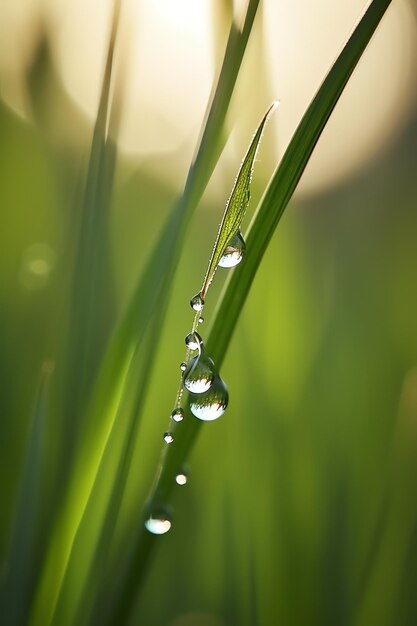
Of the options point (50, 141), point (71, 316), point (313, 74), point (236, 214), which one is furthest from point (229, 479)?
point (313, 74)

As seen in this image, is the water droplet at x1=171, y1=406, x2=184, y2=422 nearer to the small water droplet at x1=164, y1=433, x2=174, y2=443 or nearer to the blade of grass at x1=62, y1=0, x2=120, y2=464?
the small water droplet at x1=164, y1=433, x2=174, y2=443

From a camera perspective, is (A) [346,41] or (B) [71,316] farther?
(B) [71,316]

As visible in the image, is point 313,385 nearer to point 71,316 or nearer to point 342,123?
point 71,316

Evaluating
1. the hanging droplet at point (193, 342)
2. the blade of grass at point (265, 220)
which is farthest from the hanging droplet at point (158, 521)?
the hanging droplet at point (193, 342)

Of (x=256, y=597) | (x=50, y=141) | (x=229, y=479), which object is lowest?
(x=256, y=597)

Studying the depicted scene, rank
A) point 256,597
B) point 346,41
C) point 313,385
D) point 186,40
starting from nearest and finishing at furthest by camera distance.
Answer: point 346,41
point 256,597
point 313,385
point 186,40

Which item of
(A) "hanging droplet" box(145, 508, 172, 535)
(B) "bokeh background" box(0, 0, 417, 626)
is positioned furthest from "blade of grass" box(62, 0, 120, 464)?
(A) "hanging droplet" box(145, 508, 172, 535)
